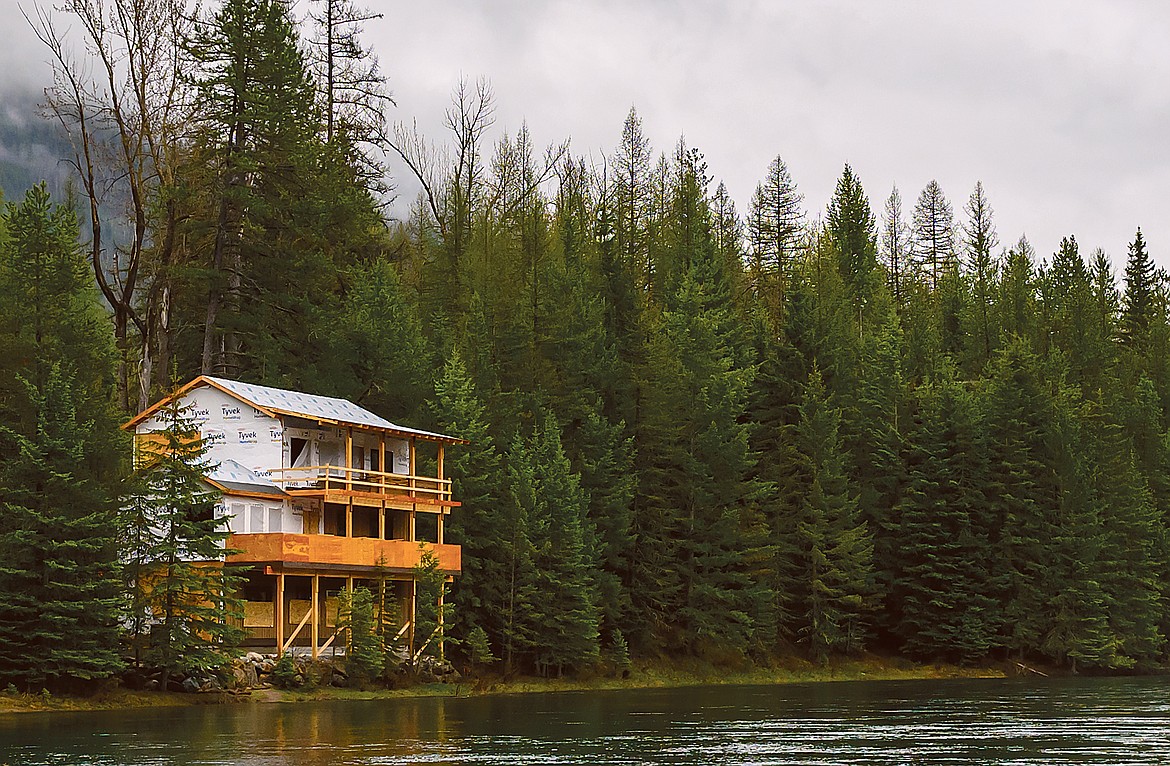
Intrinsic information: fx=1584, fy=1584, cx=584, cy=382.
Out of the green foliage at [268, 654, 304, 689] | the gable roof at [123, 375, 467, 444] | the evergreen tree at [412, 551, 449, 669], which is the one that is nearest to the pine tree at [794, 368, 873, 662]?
the gable roof at [123, 375, 467, 444]

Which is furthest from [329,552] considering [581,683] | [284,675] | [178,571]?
[581,683]

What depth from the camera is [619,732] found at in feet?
121

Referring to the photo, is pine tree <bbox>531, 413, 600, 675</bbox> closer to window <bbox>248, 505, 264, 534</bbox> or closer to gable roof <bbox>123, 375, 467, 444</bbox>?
gable roof <bbox>123, 375, 467, 444</bbox>

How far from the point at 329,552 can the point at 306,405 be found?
8.29m

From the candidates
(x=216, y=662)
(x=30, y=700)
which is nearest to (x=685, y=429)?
(x=216, y=662)

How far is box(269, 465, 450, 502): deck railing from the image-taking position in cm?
5775

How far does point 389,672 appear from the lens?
5572 centimetres

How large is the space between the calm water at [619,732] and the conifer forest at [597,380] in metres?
14.6

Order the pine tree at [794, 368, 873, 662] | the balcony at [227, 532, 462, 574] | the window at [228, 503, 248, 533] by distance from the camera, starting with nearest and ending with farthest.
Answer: the balcony at [227, 532, 462, 574] → the window at [228, 503, 248, 533] → the pine tree at [794, 368, 873, 662]

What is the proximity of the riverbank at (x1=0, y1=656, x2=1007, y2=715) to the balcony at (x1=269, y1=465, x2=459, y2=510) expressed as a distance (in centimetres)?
707

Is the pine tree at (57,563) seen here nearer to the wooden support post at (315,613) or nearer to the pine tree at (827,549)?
the wooden support post at (315,613)

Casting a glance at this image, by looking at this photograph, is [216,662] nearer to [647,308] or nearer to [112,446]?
[112,446]

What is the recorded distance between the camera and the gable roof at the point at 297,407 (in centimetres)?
5838

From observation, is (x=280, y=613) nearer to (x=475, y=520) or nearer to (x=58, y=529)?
(x=58, y=529)
